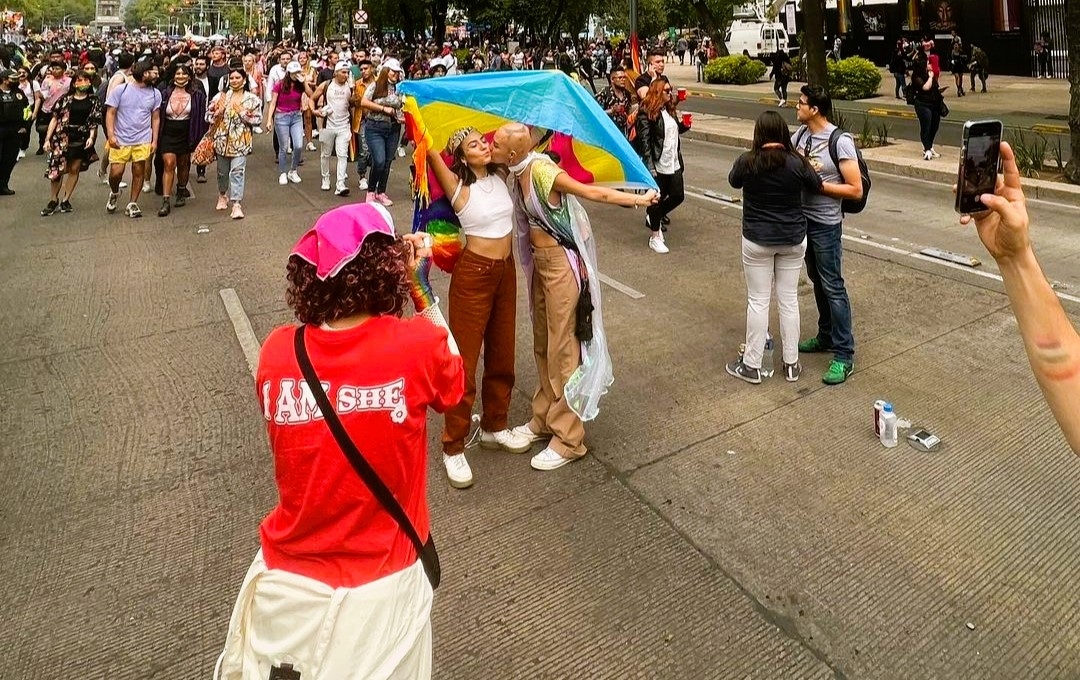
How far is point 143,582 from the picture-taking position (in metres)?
3.25

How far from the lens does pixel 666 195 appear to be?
27.0 feet

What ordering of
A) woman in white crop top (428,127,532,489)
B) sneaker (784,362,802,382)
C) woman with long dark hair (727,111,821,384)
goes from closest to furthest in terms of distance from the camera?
woman in white crop top (428,127,532,489)
woman with long dark hair (727,111,821,384)
sneaker (784,362,802,382)

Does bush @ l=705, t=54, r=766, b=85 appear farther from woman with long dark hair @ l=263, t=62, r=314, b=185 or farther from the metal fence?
woman with long dark hair @ l=263, t=62, r=314, b=185

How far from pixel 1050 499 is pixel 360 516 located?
11.1 feet

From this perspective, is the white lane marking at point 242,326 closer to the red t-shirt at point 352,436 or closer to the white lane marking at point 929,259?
the red t-shirt at point 352,436

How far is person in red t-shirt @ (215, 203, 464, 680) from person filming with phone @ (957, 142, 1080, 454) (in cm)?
126

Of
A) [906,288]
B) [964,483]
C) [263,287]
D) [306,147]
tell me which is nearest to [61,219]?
[263,287]

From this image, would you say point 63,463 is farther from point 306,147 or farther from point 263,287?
point 306,147

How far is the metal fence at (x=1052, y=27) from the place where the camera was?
2762 cm

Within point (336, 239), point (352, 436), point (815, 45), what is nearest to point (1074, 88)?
point (815, 45)

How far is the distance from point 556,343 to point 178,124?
7.65 m

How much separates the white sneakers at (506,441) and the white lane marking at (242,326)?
1797 millimetres

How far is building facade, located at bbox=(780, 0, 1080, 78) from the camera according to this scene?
92.1 ft

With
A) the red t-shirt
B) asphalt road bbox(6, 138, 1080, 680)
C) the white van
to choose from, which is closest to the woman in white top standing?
asphalt road bbox(6, 138, 1080, 680)
